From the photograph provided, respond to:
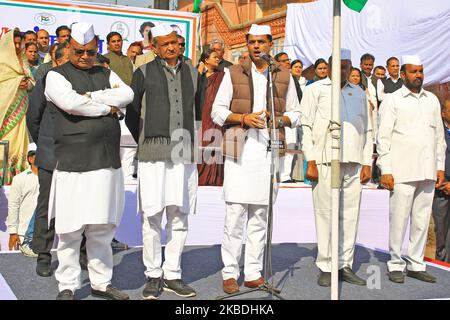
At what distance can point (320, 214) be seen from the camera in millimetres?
5395

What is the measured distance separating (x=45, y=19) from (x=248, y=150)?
5.94 m

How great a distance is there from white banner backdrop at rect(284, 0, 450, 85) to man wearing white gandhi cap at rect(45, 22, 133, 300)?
635 centimetres

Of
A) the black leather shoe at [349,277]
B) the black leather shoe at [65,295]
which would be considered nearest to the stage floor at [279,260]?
the black leather shoe at [349,277]

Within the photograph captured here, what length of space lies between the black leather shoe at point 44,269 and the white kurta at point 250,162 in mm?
1551

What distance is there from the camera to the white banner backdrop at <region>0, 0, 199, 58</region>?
9.59 m

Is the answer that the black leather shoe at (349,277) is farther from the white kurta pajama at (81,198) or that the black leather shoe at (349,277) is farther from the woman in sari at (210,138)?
the woman in sari at (210,138)

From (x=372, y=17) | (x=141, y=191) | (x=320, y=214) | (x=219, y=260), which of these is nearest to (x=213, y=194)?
(x=219, y=260)

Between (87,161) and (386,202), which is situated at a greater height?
(87,161)

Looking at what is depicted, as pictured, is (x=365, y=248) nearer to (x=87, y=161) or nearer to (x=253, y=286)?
(x=253, y=286)

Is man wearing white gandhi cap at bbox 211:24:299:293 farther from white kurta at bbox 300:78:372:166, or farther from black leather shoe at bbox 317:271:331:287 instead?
black leather shoe at bbox 317:271:331:287

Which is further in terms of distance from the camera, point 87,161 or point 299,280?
point 299,280

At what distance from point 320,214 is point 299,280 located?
1.85 feet
